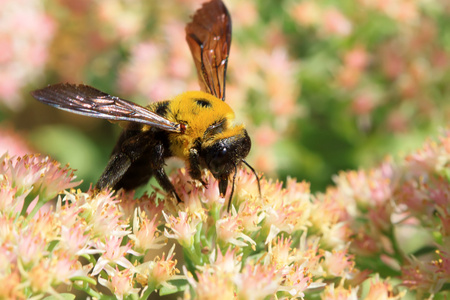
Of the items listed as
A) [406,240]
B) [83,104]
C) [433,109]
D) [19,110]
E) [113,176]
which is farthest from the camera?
[19,110]

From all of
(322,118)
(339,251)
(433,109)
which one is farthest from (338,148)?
(339,251)

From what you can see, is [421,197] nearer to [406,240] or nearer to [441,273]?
[441,273]

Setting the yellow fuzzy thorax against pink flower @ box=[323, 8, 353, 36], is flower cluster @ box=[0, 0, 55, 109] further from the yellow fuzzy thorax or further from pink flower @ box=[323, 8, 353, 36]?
the yellow fuzzy thorax

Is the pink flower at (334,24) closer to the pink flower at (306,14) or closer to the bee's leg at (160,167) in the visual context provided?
the pink flower at (306,14)

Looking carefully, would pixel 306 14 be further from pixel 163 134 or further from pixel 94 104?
pixel 94 104

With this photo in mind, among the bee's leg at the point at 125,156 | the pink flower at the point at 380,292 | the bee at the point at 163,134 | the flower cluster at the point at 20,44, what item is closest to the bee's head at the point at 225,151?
the bee at the point at 163,134

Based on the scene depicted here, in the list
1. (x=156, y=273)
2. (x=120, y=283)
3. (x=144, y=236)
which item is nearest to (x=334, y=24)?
(x=144, y=236)
